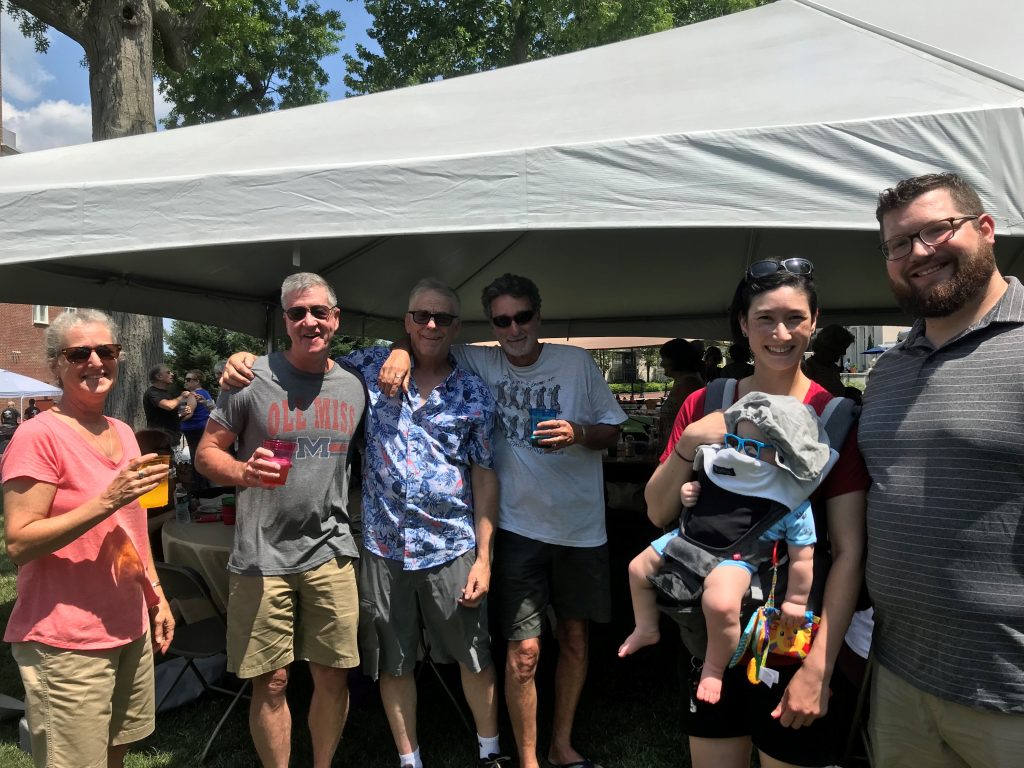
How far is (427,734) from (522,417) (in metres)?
1.63

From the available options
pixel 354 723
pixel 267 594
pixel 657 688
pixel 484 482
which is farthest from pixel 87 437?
pixel 657 688

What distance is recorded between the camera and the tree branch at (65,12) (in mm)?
8453

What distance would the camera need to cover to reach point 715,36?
3.58 meters

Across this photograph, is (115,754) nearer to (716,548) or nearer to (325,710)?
(325,710)

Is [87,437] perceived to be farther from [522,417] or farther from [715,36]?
[715,36]

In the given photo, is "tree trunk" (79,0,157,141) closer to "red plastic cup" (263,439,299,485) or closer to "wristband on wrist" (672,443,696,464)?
"red plastic cup" (263,439,299,485)

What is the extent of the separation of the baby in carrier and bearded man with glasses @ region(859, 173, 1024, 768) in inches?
6.9

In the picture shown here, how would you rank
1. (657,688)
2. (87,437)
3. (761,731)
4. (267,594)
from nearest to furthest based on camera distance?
(761,731) < (87,437) < (267,594) < (657,688)

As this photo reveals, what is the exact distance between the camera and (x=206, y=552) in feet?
11.1

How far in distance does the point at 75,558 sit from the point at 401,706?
4.14 feet

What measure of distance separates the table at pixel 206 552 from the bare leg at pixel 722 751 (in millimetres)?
2452

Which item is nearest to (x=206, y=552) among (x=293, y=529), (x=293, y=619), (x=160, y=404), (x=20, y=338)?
(x=293, y=619)

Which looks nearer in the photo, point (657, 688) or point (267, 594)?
point (267, 594)

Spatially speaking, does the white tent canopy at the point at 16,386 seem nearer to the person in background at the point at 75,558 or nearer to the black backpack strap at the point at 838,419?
the person in background at the point at 75,558
